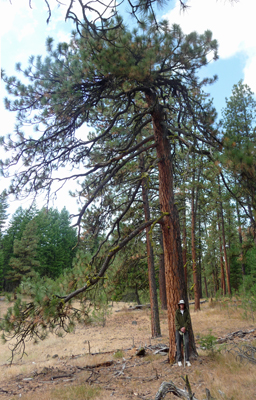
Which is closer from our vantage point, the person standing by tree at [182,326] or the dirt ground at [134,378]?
the dirt ground at [134,378]

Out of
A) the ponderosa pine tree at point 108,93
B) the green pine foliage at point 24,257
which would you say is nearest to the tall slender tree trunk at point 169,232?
the ponderosa pine tree at point 108,93


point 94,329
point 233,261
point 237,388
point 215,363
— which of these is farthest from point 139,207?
point 233,261

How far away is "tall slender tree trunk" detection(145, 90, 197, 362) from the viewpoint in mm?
6062

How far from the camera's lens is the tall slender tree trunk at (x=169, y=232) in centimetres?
606

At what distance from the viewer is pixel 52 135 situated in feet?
20.3

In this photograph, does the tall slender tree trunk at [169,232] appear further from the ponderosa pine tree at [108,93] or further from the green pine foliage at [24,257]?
the green pine foliage at [24,257]

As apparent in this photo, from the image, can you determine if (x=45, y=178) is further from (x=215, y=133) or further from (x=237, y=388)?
(x=237, y=388)

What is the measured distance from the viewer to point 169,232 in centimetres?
636

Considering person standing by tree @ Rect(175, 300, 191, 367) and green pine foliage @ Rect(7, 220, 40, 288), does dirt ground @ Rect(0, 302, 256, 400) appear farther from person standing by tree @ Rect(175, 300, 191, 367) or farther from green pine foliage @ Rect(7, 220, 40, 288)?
green pine foliage @ Rect(7, 220, 40, 288)

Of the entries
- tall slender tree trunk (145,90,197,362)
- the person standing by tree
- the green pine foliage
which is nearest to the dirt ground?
the person standing by tree

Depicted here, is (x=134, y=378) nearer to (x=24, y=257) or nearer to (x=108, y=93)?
(x=108, y=93)

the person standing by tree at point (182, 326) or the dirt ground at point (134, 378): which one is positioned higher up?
the person standing by tree at point (182, 326)

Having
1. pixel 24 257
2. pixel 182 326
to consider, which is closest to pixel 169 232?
pixel 182 326

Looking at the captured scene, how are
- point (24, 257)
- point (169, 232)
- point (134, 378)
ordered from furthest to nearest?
1. point (24, 257)
2. point (169, 232)
3. point (134, 378)
